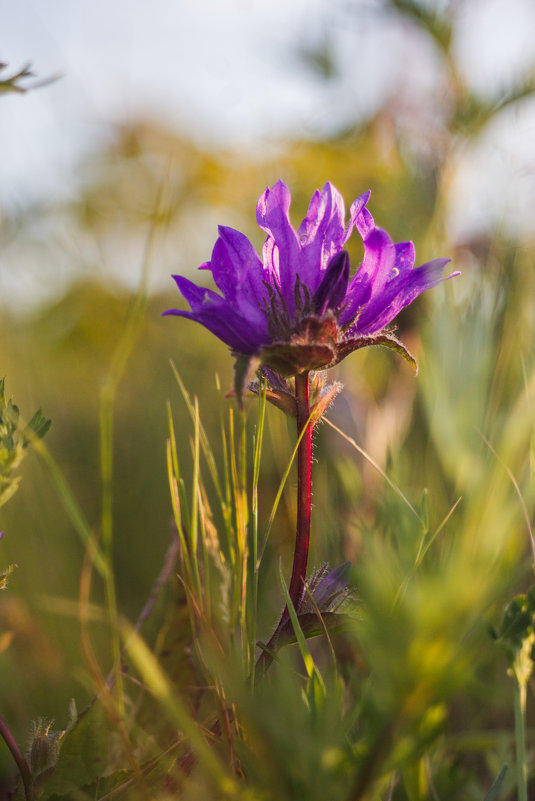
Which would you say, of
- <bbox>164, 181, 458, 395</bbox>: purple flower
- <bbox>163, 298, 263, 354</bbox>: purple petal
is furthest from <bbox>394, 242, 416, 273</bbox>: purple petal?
<bbox>163, 298, 263, 354</bbox>: purple petal

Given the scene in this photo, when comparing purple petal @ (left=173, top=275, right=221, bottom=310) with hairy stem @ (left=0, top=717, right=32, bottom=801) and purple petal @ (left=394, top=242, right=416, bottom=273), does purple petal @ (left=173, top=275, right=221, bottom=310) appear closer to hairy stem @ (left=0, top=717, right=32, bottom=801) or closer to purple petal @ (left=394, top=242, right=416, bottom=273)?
purple petal @ (left=394, top=242, right=416, bottom=273)

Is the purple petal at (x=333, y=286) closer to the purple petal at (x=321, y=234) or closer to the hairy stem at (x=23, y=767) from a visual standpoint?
the purple petal at (x=321, y=234)

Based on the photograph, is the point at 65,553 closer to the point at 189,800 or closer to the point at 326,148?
the point at 189,800

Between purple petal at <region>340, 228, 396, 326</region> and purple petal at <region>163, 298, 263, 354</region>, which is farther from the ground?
purple petal at <region>340, 228, 396, 326</region>

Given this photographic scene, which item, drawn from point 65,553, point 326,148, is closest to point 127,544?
point 65,553

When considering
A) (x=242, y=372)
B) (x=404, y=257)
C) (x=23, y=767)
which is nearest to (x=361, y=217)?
(x=404, y=257)

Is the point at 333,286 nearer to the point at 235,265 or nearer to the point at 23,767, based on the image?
the point at 235,265

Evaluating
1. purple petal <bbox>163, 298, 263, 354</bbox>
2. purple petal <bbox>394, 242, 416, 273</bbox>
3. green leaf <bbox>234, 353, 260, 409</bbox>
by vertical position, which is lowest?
green leaf <bbox>234, 353, 260, 409</bbox>
